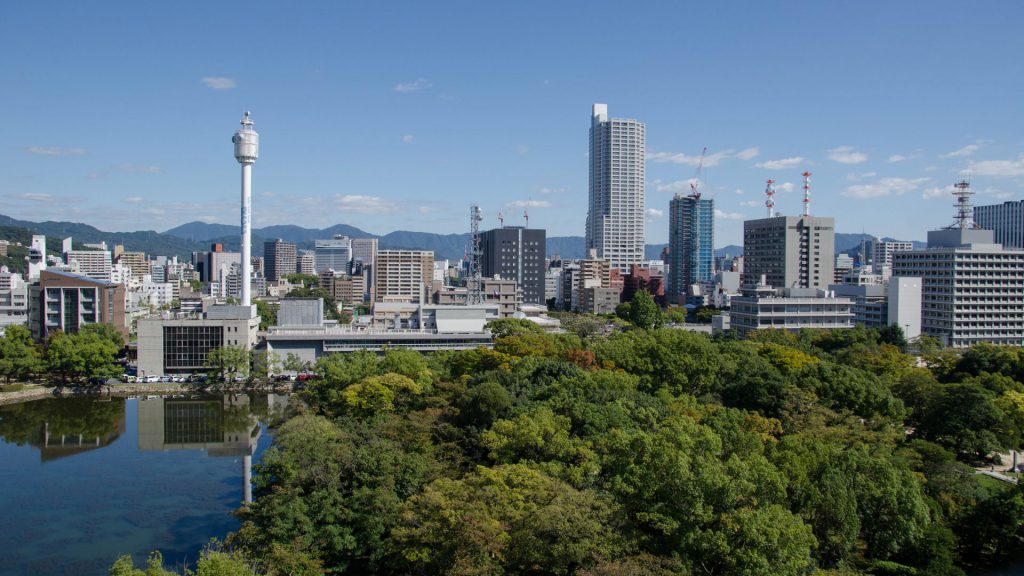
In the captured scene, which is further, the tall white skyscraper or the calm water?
the tall white skyscraper

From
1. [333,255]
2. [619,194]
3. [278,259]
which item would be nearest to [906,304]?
[619,194]

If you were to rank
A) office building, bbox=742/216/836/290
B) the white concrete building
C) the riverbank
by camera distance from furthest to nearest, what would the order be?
office building, bbox=742/216/836/290
the white concrete building
the riverbank

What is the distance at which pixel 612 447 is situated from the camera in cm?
1152

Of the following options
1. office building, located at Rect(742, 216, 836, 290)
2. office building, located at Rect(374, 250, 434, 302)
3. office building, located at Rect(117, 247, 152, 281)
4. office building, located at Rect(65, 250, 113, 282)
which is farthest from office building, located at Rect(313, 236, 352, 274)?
office building, located at Rect(742, 216, 836, 290)

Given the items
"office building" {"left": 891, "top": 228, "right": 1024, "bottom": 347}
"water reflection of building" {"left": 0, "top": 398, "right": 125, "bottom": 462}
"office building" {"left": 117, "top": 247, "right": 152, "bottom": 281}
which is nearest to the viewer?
"water reflection of building" {"left": 0, "top": 398, "right": 125, "bottom": 462}

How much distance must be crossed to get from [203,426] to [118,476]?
19.4 ft

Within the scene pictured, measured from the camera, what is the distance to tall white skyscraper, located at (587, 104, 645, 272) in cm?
8325

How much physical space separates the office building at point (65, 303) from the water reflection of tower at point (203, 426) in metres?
9.16

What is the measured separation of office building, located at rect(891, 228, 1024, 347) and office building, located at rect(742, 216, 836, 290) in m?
14.9

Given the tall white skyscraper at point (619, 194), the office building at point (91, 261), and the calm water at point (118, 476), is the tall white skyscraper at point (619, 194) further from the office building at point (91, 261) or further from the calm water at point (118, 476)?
the calm water at point (118, 476)

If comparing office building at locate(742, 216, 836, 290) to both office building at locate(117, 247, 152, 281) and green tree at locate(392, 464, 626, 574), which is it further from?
office building at locate(117, 247, 152, 281)

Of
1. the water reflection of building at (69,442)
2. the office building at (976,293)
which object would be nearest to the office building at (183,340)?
the water reflection of building at (69,442)

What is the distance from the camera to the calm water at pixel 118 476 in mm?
13695

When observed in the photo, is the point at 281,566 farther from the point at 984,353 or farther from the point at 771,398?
the point at 984,353
